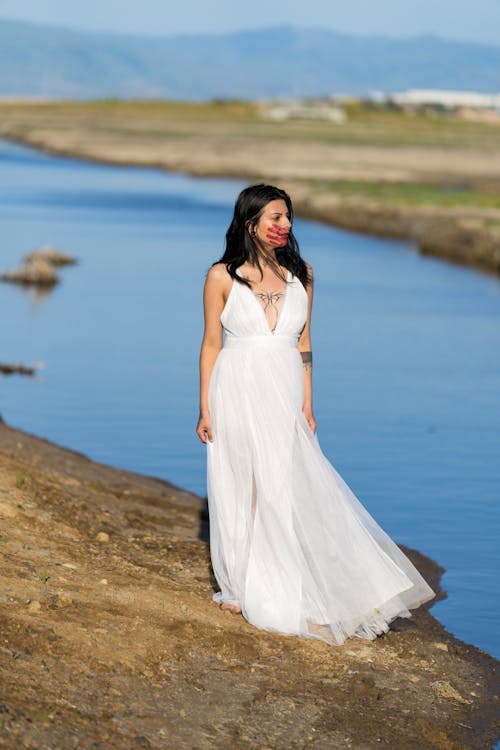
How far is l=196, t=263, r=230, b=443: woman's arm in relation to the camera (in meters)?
7.87

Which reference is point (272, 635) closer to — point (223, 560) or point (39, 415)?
point (223, 560)

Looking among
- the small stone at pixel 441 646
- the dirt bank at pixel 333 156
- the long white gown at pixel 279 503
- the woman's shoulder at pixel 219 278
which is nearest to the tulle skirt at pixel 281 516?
the long white gown at pixel 279 503

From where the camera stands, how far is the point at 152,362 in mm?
19875

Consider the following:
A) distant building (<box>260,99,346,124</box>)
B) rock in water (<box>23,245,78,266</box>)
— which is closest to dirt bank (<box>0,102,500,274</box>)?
distant building (<box>260,99,346,124</box>)

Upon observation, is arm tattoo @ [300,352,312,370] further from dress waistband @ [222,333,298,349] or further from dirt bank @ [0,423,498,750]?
dirt bank @ [0,423,498,750]

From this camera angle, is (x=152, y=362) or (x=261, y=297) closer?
(x=261, y=297)

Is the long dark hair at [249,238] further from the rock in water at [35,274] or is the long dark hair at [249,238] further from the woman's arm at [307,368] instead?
the rock in water at [35,274]

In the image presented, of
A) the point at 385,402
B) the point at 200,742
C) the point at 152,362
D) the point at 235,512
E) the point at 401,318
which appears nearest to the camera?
the point at 200,742

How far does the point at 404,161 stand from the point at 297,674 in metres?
70.1

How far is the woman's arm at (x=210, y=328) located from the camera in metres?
7.87

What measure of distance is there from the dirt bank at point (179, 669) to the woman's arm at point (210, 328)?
3.09ft

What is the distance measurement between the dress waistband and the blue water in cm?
235

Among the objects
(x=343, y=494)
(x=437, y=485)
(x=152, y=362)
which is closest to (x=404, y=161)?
(x=152, y=362)

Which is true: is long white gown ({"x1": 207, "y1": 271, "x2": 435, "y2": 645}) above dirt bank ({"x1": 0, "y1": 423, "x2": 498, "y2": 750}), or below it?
above
